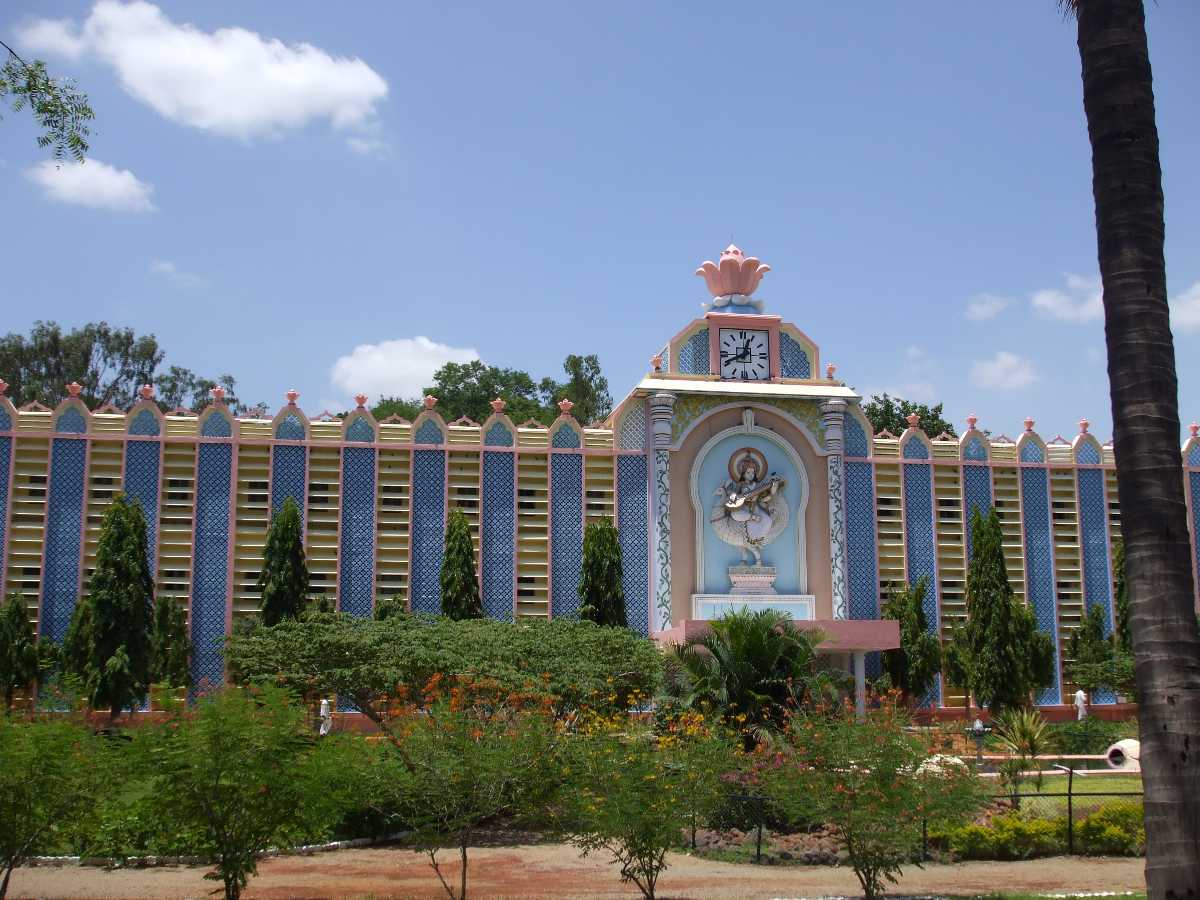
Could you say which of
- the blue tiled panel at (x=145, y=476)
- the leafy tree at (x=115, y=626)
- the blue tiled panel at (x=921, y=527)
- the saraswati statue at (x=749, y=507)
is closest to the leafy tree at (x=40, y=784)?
the leafy tree at (x=115, y=626)

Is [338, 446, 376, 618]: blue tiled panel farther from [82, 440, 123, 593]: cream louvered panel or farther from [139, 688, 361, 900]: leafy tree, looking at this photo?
[139, 688, 361, 900]: leafy tree

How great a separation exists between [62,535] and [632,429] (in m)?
14.7

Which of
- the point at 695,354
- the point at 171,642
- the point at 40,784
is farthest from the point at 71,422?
the point at 40,784

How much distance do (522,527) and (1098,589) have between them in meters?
16.5

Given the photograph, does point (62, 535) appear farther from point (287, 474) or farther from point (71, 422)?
point (287, 474)

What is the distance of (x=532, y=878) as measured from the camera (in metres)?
16.4

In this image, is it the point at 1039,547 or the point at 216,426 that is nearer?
the point at 216,426

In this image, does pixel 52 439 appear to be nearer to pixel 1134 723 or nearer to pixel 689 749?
pixel 689 749

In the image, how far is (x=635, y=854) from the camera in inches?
567

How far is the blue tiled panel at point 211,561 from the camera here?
31.1m

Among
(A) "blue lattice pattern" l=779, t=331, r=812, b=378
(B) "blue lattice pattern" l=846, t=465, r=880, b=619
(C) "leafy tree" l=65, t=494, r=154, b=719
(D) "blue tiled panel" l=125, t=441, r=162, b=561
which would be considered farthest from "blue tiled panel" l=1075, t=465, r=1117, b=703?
(D) "blue tiled panel" l=125, t=441, r=162, b=561

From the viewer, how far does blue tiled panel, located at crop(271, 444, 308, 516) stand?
32.5 metres

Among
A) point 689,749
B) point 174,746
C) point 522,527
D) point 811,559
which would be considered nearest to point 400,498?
point 522,527

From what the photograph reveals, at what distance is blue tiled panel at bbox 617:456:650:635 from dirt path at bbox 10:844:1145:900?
1431 cm
